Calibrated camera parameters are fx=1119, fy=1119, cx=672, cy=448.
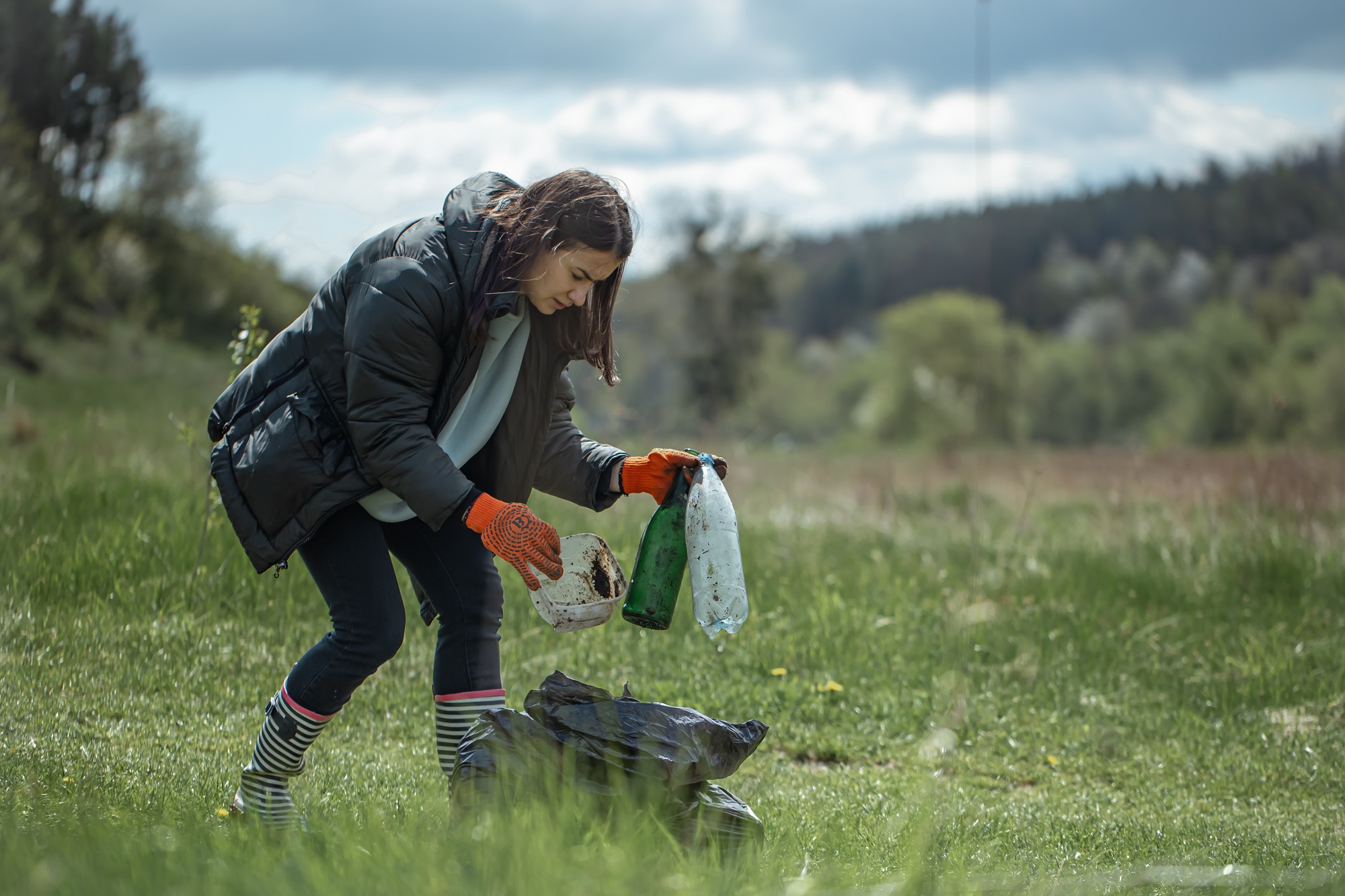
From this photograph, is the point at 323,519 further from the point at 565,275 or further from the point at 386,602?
the point at 565,275

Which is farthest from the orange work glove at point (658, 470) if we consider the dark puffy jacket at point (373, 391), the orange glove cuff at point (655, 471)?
the dark puffy jacket at point (373, 391)

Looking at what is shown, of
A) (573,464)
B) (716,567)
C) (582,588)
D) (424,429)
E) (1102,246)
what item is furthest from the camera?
(1102,246)

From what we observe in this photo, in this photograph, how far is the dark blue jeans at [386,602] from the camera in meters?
2.91

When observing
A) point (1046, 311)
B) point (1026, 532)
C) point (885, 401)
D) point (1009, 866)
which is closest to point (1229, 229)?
point (1046, 311)

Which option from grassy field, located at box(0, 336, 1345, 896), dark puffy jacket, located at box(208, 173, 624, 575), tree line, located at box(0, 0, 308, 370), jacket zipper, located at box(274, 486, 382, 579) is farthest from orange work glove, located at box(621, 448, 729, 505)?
tree line, located at box(0, 0, 308, 370)

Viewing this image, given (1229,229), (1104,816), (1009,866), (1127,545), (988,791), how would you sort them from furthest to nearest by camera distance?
(1229,229), (1127,545), (988,791), (1104,816), (1009,866)

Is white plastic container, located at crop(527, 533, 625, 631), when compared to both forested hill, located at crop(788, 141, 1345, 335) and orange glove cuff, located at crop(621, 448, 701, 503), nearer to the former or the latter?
orange glove cuff, located at crop(621, 448, 701, 503)

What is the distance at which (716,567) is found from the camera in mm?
2920

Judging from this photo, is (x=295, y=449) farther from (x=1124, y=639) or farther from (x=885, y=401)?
(x=885, y=401)

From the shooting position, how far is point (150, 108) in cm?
3916

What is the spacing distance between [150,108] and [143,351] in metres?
9.32

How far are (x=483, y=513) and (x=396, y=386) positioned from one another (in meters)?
0.37

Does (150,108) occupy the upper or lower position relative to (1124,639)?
upper

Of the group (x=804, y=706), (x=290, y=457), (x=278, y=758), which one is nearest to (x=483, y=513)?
(x=290, y=457)
